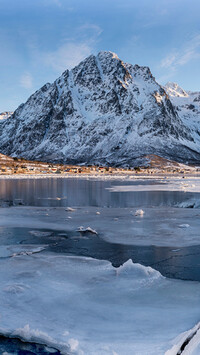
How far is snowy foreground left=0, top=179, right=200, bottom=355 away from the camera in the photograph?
6.48m

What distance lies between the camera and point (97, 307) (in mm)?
8070

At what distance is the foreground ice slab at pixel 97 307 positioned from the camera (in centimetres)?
653

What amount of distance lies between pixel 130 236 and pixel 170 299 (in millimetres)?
7723

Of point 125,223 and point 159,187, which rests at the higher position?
point 159,187

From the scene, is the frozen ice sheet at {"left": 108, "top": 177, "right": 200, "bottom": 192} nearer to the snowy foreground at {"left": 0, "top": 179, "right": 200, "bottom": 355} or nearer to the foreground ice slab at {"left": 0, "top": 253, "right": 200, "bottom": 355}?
the snowy foreground at {"left": 0, "top": 179, "right": 200, "bottom": 355}

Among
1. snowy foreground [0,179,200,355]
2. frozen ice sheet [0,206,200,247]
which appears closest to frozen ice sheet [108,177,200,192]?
frozen ice sheet [0,206,200,247]

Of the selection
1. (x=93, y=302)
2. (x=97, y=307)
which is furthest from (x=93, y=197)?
(x=97, y=307)

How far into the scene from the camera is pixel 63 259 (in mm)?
12180

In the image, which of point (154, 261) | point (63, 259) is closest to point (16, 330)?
point (63, 259)

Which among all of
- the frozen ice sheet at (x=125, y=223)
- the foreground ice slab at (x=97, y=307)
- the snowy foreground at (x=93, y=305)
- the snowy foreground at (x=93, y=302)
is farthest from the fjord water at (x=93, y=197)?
the foreground ice slab at (x=97, y=307)

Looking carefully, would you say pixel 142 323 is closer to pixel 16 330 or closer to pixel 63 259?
pixel 16 330

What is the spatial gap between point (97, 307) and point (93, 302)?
13.6 inches

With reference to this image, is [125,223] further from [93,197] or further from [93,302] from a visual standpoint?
[93,197]

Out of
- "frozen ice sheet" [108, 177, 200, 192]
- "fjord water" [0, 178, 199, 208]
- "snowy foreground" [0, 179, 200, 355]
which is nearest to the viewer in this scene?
"snowy foreground" [0, 179, 200, 355]
